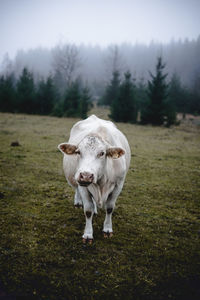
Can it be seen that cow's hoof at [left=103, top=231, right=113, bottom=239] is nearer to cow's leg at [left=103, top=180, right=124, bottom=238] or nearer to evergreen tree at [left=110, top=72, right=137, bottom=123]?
cow's leg at [left=103, top=180, right=124, bottom=238]

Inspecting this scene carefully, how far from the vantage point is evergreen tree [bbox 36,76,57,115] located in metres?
28.4

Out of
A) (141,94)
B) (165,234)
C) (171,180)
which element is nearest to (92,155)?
(165,234)

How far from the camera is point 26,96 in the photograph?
27922 millimetres

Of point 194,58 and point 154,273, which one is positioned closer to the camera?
point 154,273

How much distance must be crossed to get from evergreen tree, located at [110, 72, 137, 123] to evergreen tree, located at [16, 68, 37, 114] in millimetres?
11836

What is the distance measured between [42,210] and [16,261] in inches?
59.8

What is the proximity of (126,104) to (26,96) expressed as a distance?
45.7 feet

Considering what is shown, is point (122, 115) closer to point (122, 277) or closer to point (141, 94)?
point (141, 94)

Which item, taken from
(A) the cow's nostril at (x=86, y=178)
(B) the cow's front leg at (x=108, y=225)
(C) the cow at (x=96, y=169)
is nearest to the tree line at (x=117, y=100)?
(C) the cow at (x=96, y=169)

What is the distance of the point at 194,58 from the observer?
268 feet

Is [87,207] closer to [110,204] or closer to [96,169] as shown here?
[110,204]

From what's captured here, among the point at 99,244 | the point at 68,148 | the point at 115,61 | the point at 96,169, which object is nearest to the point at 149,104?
the point at 68,148

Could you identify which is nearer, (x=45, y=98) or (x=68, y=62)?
(x=45, y=98)

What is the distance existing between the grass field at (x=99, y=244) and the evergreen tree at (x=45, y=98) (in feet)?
76.9
